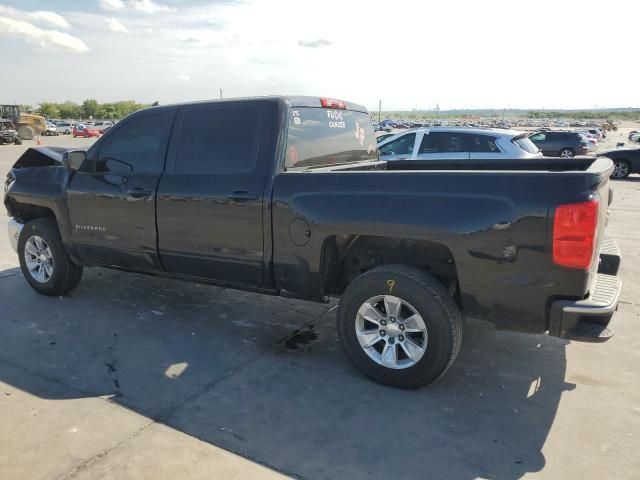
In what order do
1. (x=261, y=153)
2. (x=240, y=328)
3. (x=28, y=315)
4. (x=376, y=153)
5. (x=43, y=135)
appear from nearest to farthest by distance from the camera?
(x=261, y=153)
(x=240, y=328)
(x=28, y=315)
(x=376, y=153)
(x=43, y=135)

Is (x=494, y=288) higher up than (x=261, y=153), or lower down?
lower down

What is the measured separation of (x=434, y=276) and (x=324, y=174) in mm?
1052

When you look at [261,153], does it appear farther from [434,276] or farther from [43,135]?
[43,135]

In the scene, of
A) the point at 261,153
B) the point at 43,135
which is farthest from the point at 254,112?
the point at 43,135

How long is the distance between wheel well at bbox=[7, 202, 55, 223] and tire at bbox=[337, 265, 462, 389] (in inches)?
145

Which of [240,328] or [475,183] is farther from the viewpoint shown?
[240,328]

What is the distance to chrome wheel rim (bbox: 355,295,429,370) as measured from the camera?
11.5ft

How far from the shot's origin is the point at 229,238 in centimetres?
418

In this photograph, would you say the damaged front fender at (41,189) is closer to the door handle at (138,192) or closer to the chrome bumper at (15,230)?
the chrome bumper at (15,230)

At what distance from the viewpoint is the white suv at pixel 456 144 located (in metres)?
9.15

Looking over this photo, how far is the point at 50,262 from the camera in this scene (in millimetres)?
5473

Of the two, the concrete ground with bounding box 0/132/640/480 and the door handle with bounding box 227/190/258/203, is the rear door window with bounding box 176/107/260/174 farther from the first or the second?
the concrete ground with bounding box 0/132/640/480

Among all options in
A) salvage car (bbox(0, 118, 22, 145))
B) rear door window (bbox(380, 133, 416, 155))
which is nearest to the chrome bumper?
rear door window (bbox(380, 133, 416, 155))

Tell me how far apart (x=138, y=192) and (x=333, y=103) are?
1867 millimetres
